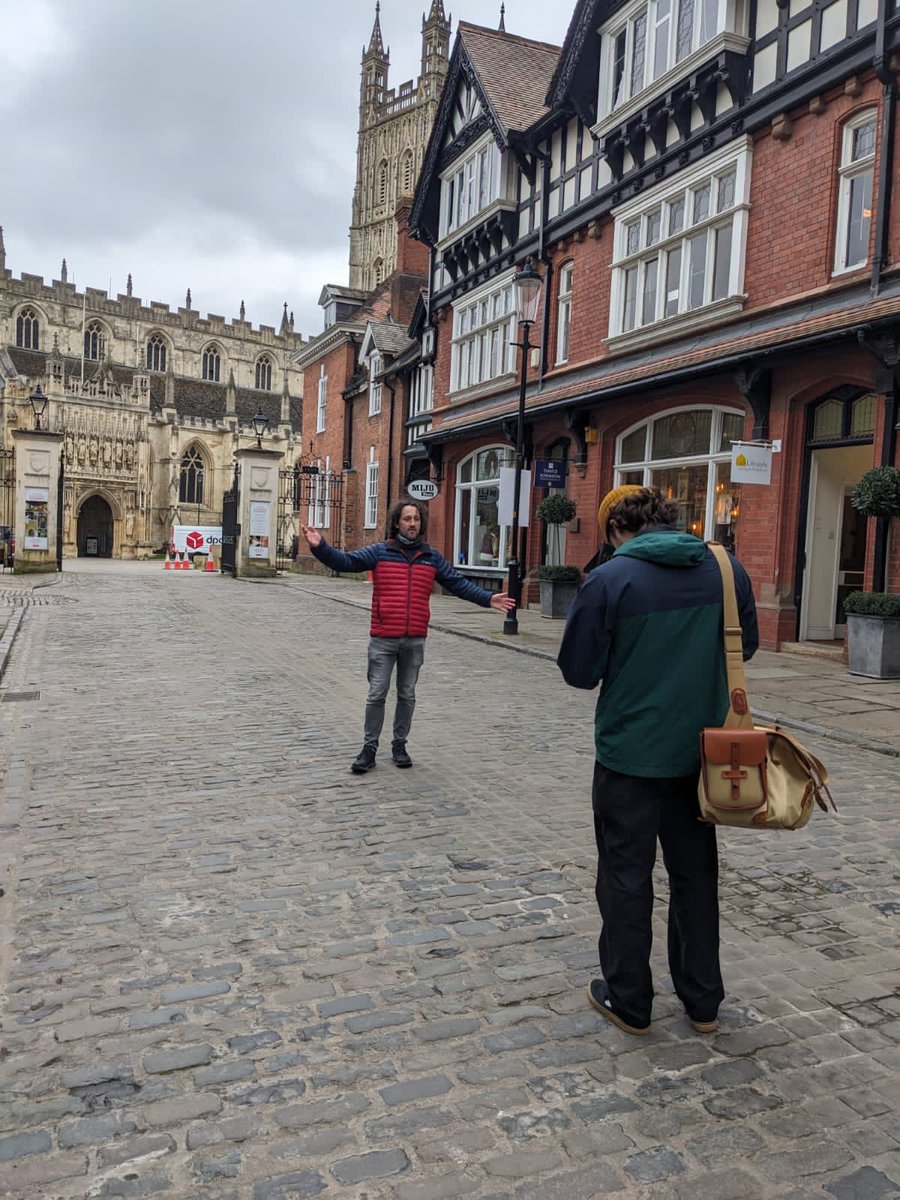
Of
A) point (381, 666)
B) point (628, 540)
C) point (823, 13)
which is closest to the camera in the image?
point (628, 540)

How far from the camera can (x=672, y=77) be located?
14.7 meters

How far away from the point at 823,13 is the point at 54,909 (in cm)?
1442

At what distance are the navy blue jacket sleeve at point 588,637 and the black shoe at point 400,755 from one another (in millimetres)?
3698

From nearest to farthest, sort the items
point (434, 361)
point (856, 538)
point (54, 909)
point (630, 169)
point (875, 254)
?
point (54, 909) → point (875, 254) → point (856, 538) → point (630, 169) → point (434, 361)

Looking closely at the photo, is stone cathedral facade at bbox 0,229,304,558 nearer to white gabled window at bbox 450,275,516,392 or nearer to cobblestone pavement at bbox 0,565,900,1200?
white gabled window at bbox 450,275,516,392

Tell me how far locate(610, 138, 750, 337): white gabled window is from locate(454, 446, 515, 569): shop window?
18.5ft

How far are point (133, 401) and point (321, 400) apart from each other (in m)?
35.4

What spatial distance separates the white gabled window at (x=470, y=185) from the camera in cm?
2130

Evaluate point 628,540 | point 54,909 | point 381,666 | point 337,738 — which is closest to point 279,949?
point 54,909

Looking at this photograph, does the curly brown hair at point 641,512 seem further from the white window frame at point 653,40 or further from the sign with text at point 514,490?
the white window frame at point 653,40

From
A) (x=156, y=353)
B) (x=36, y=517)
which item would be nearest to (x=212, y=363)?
(x=156, y=353)

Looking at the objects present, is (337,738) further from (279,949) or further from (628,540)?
(628,540)

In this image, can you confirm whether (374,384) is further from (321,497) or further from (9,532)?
(9,532)

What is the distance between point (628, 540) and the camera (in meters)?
3.22
